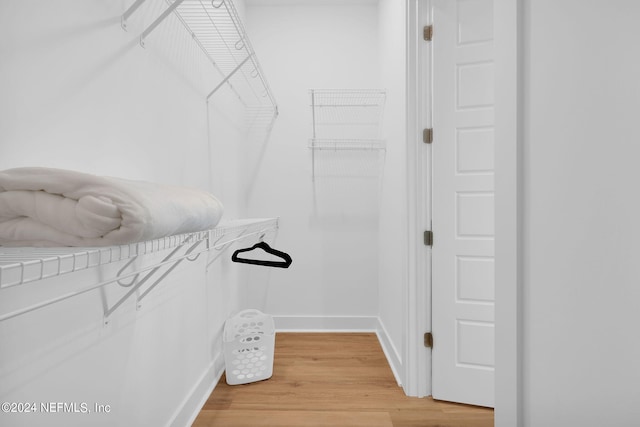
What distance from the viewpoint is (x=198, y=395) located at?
5.91 feet

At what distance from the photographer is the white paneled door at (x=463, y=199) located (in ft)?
5.90

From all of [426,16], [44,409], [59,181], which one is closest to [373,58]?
[426,16]

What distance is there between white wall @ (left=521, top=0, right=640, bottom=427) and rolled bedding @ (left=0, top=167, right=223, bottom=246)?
88 cm

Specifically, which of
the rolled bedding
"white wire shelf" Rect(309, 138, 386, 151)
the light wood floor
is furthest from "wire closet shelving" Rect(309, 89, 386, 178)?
the rolled bedding

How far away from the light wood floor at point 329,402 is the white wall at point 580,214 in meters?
0.96

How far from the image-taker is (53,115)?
86 centimetres

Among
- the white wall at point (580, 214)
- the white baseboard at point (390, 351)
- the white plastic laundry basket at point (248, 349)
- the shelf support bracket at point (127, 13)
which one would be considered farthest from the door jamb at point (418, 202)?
the shelf support bracket at point (127, 13)

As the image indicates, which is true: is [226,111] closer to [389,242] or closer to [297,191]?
[297,191]

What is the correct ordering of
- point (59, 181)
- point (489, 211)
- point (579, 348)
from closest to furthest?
point (59, 181) < point (579, 348) < point (489, 211)

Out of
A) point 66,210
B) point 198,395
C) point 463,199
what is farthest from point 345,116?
point 66,210

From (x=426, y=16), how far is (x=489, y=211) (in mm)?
1096

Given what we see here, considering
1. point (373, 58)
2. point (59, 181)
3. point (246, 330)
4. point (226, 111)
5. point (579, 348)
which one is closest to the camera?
point (59, 181)

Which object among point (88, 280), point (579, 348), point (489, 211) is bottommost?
point (579, 348)

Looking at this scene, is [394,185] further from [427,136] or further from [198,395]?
[198,395]
